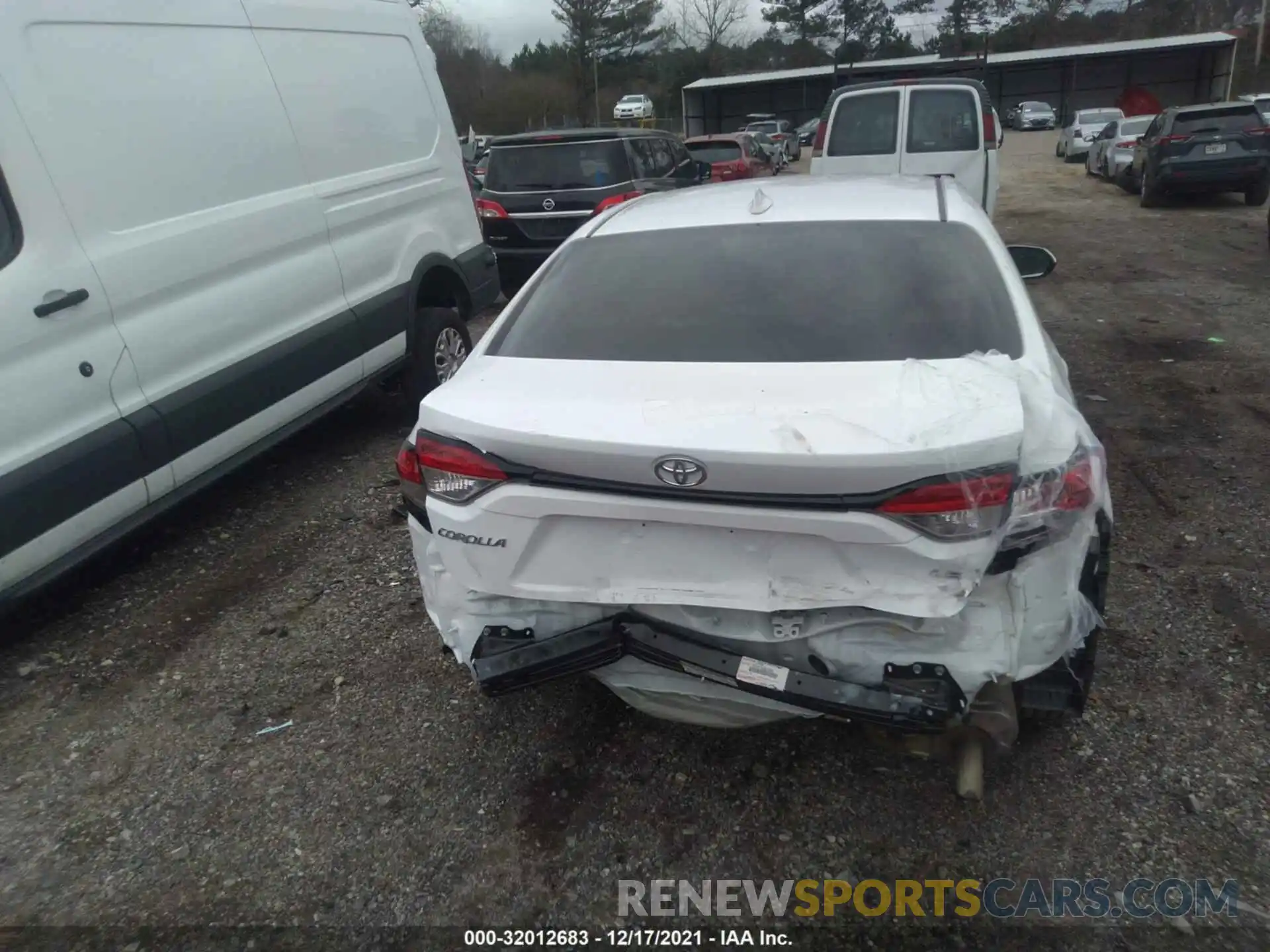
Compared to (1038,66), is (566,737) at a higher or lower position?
higher

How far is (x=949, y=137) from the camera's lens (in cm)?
1025

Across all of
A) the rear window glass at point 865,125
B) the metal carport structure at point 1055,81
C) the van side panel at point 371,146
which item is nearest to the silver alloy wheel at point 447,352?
the van side panel at point 371,146

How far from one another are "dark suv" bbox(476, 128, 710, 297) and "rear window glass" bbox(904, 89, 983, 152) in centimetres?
316

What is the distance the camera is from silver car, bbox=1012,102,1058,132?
3816 cm

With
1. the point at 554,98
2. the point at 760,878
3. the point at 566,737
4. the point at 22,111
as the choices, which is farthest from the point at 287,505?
the point at 554,98

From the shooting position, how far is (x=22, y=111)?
3.43 m

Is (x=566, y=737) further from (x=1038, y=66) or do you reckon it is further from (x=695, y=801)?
(x=1038, y=66)

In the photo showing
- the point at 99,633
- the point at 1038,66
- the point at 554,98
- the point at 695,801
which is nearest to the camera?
the point at 695,801

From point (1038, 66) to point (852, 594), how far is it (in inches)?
1915

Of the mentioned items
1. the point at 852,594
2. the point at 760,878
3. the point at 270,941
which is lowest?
the point at 760,878

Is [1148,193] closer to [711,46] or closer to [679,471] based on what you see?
[679,471]

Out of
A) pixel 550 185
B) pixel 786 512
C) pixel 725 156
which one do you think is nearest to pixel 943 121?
pixel 550 185

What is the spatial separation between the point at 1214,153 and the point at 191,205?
594 inches

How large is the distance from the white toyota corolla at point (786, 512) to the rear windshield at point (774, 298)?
14 millimetres
